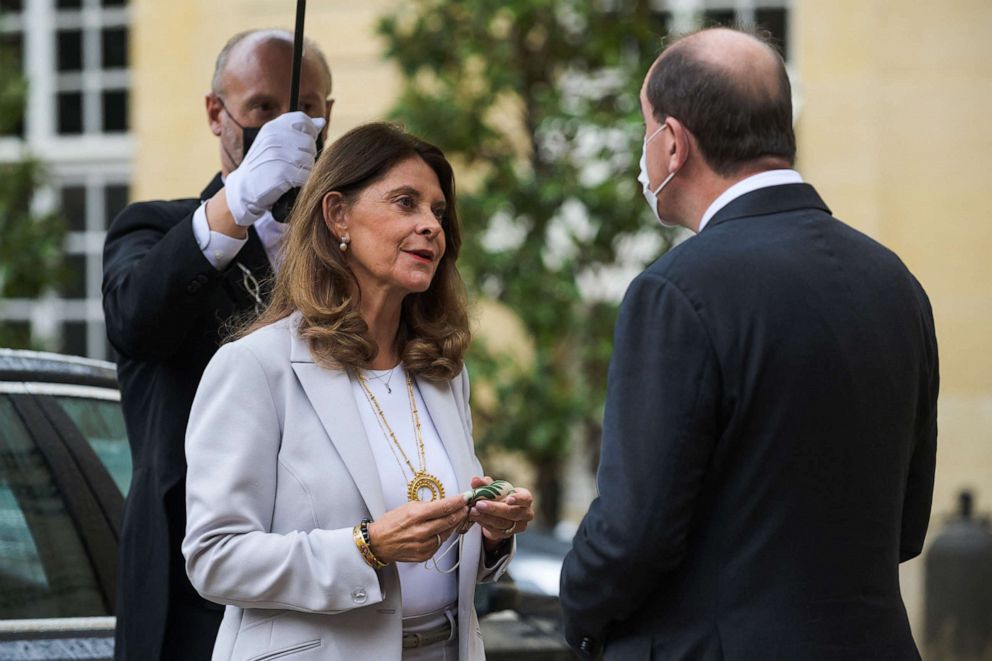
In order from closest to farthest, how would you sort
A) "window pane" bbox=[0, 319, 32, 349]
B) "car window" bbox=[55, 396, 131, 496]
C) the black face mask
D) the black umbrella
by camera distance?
the black umbrella, the black face mask, "car window" bbox=[55, 396, 131, 496], "window pane" bbox=[0, 319, 32, 349]

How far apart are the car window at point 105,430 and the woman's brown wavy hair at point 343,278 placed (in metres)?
0.84

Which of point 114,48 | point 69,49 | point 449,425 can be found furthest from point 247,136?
point 69,49

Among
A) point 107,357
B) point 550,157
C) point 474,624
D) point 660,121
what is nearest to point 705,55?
point 660,121

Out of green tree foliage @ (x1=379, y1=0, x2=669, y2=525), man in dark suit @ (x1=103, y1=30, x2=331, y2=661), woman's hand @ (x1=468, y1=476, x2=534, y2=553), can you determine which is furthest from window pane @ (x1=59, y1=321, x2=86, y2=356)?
woman's hand @ (x1=468, y1=476, x2=534, y2=553)

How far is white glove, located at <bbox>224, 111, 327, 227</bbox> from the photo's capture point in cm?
296

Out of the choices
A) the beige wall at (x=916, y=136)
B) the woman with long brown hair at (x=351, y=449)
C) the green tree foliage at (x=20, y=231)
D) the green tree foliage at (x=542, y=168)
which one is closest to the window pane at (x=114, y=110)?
the green tree foliage at (x=20, y=231)

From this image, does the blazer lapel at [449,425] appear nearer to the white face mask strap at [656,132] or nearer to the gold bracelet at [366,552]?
the gold bracelet at [366,552]

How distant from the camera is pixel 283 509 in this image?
2.67 m

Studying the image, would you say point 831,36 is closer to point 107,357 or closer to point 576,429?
point 576,429

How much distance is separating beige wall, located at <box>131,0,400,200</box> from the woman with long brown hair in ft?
28.3

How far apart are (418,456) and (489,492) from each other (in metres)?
0.22

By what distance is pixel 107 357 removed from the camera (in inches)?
510

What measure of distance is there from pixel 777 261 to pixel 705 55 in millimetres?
355

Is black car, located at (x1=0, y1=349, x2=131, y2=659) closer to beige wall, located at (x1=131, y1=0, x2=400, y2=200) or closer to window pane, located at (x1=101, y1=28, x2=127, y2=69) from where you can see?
beige wall, located at (x1=131, y1=0, x2=400, y2=200)
